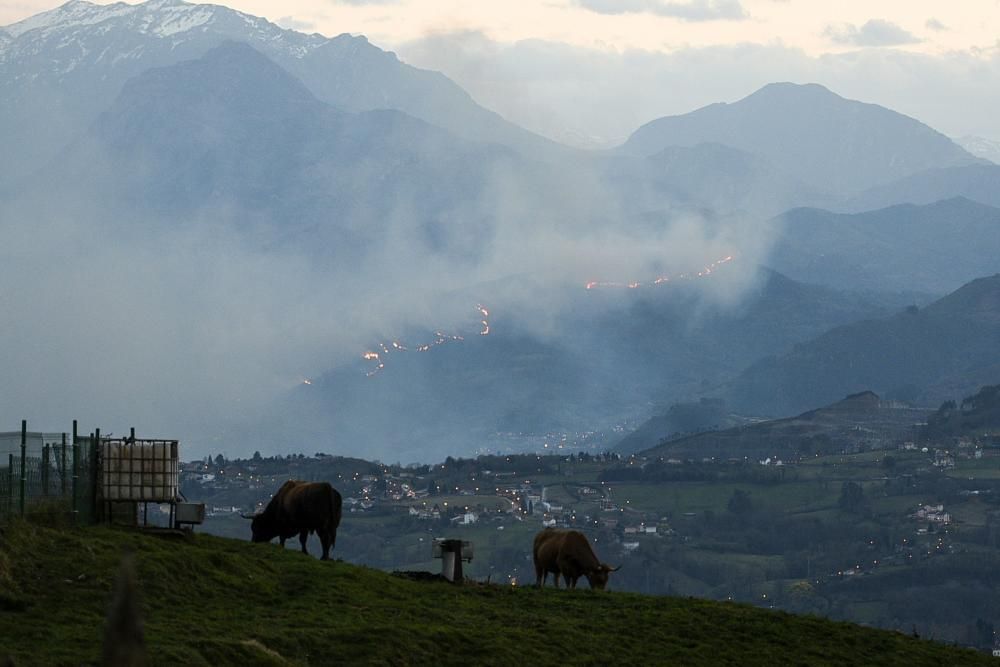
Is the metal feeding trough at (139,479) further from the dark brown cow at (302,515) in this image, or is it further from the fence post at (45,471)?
the dark brown cow at (302,515)

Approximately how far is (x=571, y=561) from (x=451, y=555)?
20.0ft

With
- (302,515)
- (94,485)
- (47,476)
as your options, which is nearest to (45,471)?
(47,476)

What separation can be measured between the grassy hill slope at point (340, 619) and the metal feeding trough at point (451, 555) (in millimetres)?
964

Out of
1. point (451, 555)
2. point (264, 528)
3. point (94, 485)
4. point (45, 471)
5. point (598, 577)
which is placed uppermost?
point (45, 471)

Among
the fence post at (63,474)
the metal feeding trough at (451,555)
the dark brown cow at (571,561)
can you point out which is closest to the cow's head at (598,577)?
the dark brown cow at (571,561)

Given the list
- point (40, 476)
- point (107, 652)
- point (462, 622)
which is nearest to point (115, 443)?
point (40, 476)

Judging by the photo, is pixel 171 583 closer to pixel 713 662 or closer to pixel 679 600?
pixel 713 662

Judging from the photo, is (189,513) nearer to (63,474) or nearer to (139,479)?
(139,479)

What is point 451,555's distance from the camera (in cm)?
4291

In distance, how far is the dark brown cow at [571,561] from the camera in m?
48.0

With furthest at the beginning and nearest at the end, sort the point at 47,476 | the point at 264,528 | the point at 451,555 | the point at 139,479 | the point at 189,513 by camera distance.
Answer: the point at 264,528, the point at 451,555, the point at 139,479, the point at 189,513, the point at 47,476

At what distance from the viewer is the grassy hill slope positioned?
A: 99.3ft

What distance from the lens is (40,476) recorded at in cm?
3888

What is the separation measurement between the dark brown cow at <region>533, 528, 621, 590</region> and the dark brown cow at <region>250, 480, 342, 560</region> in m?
5.67
